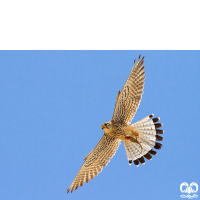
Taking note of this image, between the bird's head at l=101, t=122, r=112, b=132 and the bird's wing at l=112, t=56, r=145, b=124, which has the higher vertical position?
the bird's wing at l=112, t=56, r=145, b=124

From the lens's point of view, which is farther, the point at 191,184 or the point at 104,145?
the point at 104,145

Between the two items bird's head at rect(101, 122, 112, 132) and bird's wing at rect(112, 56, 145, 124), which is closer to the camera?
bird's head at rect(101, 122, 112, 132)

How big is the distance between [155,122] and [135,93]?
666 millimetres

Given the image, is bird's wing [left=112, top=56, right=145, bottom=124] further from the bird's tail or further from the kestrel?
the bird's tail

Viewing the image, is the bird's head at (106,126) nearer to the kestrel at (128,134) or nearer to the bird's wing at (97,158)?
the kestrel at (128,134)

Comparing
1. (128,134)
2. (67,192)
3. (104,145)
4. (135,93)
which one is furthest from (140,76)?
(67,192)

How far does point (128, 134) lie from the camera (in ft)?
18.9

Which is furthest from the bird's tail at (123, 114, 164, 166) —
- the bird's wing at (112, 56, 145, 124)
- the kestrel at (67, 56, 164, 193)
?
the bird's wing at (112, 56, 145, 124)

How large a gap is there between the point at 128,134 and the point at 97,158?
81 centimetres

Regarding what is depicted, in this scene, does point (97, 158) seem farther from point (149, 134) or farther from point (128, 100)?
point (128, 100)

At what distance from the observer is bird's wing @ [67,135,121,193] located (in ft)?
19.6

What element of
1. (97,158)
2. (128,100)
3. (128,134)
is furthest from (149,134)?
(97,158)

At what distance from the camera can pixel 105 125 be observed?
572 centimetres
